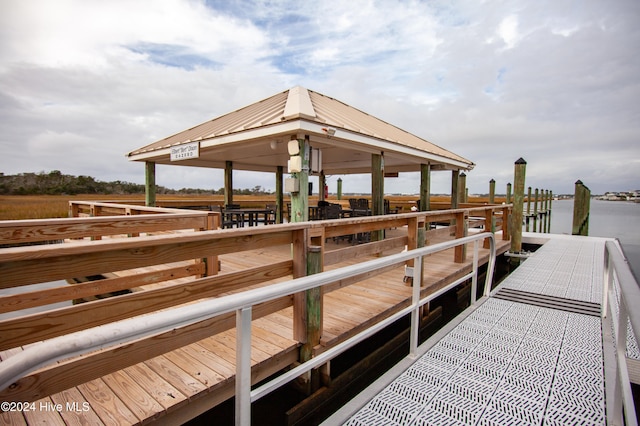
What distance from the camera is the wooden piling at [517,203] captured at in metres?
8.40

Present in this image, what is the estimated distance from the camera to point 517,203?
846 centimetres

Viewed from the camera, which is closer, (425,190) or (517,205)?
(517,205)

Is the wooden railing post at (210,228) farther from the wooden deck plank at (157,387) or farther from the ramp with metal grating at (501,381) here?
the ramp with metal grating at (501,381)

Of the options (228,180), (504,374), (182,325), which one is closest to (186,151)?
(228,180)

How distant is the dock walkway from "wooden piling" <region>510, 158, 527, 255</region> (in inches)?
188

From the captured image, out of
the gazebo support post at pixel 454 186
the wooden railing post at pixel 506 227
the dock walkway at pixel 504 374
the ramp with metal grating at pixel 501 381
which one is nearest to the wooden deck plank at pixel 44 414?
the dock walkway at pixel 504 374

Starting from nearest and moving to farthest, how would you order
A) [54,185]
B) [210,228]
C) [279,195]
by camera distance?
[210,228]
[279,195]
[54,185]

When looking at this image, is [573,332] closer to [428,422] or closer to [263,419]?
[428,422]

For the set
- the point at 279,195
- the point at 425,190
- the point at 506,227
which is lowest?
the point at 506,227

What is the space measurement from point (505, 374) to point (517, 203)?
7.43m

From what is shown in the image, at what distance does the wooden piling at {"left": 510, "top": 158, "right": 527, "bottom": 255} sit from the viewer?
27.6 ft

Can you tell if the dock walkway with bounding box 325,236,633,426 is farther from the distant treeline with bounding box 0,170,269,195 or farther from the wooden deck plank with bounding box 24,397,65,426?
the distant treeline with bounding box 0,170,269,195

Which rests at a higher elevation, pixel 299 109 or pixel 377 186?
pixel 299 109

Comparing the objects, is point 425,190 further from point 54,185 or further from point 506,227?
point 54,185
